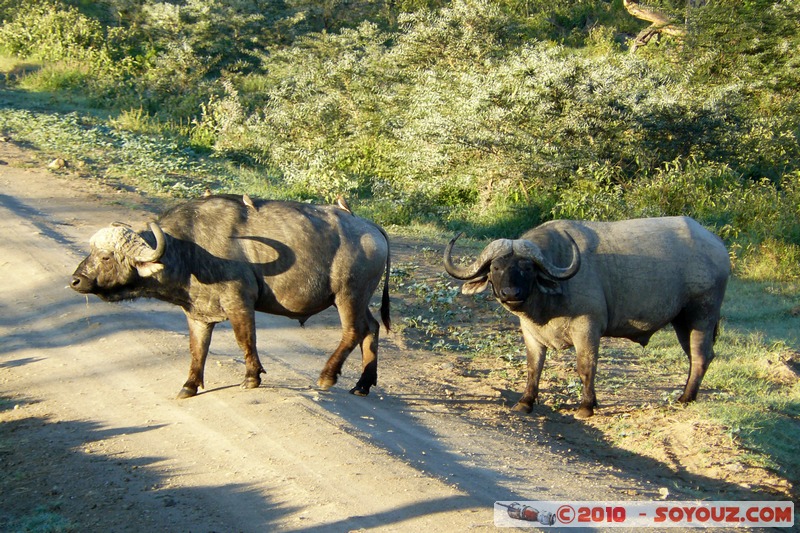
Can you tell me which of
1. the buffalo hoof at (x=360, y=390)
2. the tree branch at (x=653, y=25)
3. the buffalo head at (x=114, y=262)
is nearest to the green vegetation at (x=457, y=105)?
the tree branch at (x=653, y=25)

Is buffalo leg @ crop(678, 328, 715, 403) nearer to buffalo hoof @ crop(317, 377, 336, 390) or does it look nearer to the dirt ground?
the dirt ground

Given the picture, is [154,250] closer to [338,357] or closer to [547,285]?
[338,357]

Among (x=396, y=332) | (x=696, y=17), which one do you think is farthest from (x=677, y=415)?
(x=696, y=17)

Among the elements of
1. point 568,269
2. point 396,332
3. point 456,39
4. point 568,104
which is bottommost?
point 396,332

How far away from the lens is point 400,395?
→ 7461 mm

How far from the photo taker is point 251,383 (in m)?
6.67

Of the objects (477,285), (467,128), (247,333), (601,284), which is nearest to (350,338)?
(247,333)

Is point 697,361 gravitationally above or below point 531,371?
above

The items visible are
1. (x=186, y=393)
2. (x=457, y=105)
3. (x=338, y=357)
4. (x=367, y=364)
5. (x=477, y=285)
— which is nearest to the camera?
(x=186, y=393)

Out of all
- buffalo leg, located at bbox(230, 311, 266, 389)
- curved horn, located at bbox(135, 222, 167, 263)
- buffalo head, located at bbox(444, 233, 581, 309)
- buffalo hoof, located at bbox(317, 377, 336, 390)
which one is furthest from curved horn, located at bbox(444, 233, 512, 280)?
curved horn, located at bbox(135, 222, 167, 263)

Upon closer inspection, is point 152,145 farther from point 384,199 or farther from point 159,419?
point 159,419

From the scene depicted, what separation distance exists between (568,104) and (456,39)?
187 inches

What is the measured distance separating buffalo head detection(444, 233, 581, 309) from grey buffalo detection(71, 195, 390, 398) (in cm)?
85

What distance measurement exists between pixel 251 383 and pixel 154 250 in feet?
4.26
